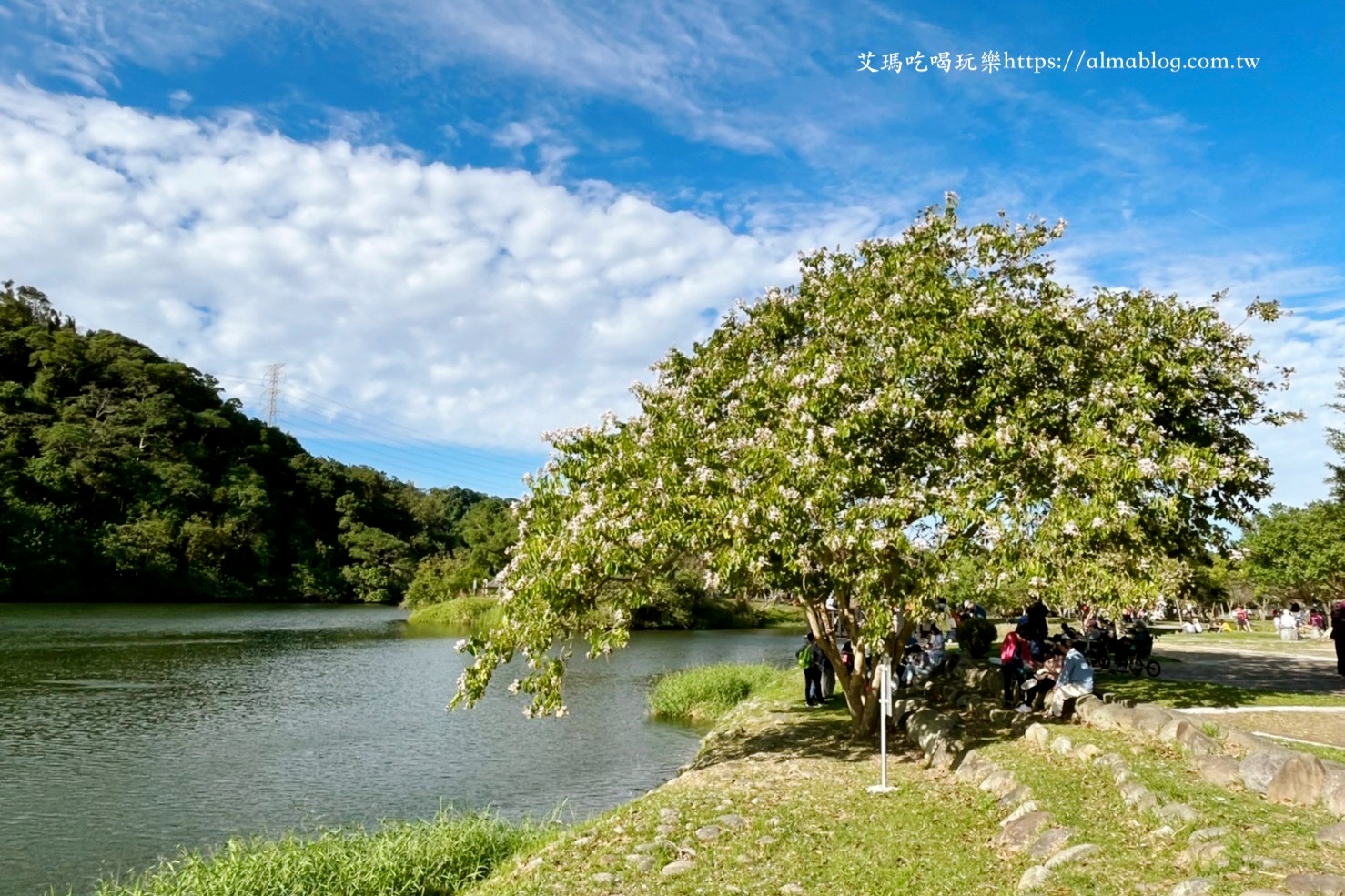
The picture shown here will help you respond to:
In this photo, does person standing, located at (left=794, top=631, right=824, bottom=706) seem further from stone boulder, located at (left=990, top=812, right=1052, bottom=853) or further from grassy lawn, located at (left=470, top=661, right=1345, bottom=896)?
stone boulder, located at (left=990, top=812, right=1052, bottom=853)

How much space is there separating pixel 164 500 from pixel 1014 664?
8760 centimetres

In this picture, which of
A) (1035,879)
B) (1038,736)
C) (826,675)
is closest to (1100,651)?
(826,675)

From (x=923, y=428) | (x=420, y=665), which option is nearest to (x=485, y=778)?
(x=923, y=428)

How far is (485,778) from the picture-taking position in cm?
1766

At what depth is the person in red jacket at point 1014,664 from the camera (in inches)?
645

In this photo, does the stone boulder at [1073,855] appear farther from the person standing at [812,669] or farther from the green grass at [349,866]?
the person standing at [812,669]

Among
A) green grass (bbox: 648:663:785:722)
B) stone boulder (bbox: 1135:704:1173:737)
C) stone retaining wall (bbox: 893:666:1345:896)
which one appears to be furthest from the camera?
green grass (bbox: 648:663:785:722)

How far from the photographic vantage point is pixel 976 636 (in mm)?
25406

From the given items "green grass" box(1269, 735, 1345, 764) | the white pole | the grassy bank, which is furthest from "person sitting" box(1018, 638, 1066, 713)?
the grassy bank

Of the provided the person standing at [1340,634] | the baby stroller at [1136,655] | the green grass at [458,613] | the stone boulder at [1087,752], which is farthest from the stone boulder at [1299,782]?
the green grass at [458,613]

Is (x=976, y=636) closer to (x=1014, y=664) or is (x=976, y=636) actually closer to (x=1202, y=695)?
(x=1202, y=695)

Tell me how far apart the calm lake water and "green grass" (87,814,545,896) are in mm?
2530

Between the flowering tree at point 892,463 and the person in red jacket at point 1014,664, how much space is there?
281cm

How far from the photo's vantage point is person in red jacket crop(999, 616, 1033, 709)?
16.4 metres
